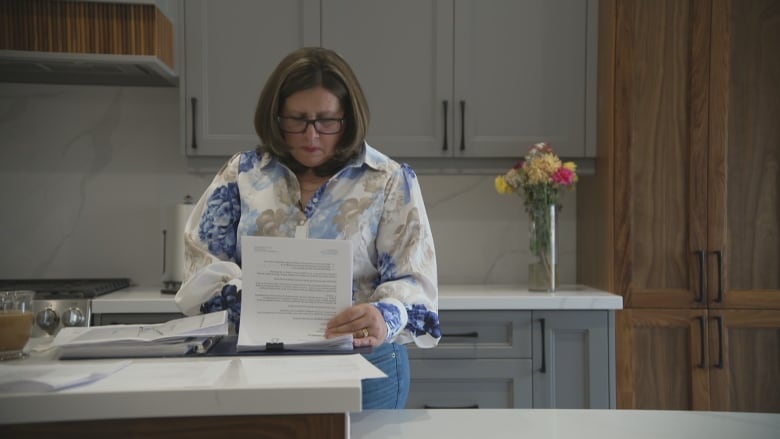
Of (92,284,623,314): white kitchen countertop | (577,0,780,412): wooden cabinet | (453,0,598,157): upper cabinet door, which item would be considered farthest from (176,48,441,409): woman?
(577,0,780,412): wooden cabinet

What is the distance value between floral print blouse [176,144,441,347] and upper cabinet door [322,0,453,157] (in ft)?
3.44

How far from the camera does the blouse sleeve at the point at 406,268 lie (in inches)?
55.2

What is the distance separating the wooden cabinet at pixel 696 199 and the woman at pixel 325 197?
1245 millimetres

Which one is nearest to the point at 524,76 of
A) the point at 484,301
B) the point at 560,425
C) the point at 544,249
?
the point at 544,249

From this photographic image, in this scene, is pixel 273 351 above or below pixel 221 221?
below

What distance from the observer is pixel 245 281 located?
1195mm

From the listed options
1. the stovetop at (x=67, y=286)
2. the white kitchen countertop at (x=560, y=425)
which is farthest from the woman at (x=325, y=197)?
the stovetop at (x=67, y=286)

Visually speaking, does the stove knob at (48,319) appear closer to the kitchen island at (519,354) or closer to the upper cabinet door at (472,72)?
the kitchen island at (519,354)

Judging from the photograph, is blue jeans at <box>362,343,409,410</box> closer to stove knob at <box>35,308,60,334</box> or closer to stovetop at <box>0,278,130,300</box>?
stove knob at <box>35,308,60,334</box>

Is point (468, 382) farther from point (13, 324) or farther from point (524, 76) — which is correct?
point (13, 324)

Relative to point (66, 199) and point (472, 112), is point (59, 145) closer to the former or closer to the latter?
point (66, 199)

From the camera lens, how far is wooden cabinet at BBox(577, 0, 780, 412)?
247 centimetres

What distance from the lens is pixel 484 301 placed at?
7.80 ft

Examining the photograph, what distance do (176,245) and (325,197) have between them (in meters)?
1.20
